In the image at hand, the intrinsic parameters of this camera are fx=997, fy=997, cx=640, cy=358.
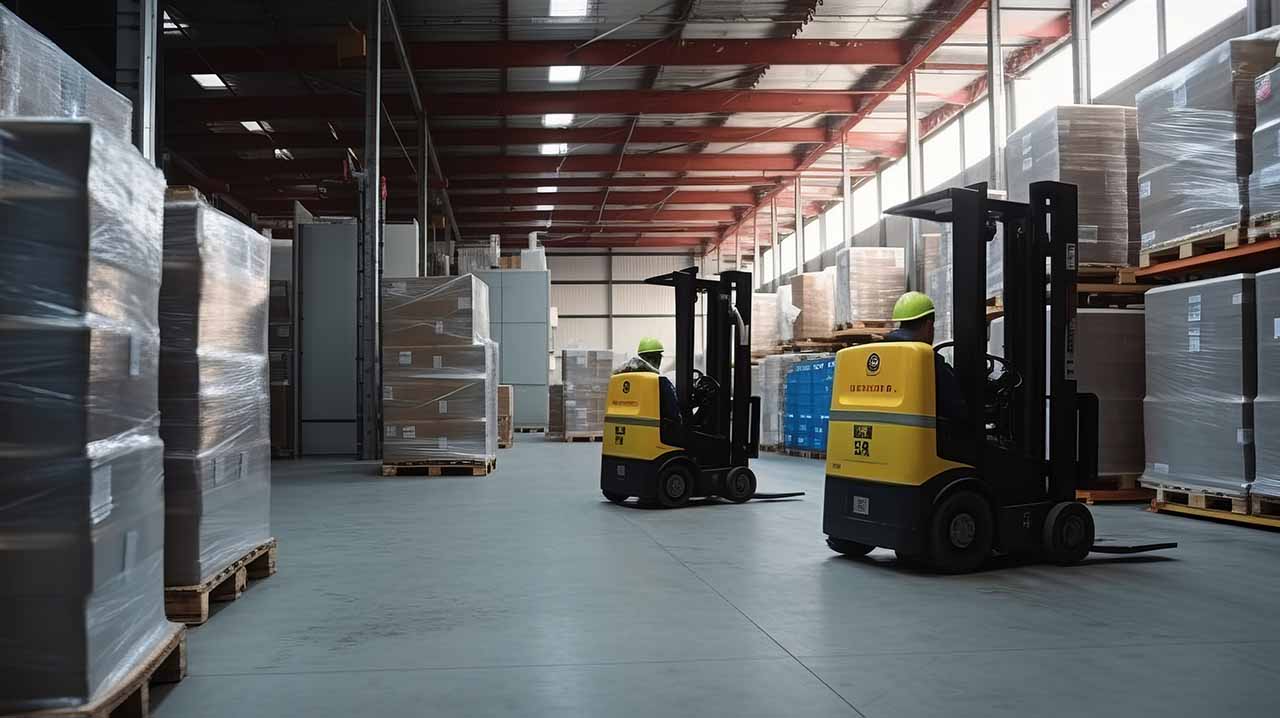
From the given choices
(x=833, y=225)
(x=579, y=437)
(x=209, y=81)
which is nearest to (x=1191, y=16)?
(x=579, y=437)

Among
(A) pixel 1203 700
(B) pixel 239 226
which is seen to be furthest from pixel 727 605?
(B) pixel 239 226

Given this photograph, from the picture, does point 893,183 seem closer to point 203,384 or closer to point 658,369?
point 658,369

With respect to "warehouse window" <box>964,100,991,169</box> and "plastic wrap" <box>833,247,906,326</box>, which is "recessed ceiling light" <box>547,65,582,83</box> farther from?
"warehouse window" <box>964,100,991,169</box>

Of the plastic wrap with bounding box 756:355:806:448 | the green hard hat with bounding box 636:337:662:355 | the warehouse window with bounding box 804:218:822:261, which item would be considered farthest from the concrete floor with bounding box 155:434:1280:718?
the warehouse window with bounding box 804:218:822:261

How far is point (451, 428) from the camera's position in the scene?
10203 mm

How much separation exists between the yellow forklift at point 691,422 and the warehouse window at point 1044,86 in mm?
6518

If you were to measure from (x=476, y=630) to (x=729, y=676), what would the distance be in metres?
1.03

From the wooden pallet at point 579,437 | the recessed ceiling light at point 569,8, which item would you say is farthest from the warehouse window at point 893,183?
the recessed ceiling light at point 569,8

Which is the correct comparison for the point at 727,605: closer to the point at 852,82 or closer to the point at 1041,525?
the point at 1041,525

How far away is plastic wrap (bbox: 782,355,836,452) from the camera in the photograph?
41.1 ft

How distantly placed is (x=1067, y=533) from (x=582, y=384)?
12.8 metres

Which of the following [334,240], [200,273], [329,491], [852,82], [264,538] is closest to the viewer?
[200,273]

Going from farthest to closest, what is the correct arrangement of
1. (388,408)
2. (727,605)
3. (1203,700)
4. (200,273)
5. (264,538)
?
(388,408), (264,538), (727,605), (200,273), (1203,700)

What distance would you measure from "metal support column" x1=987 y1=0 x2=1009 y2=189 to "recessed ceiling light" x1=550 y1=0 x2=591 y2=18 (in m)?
4.68
